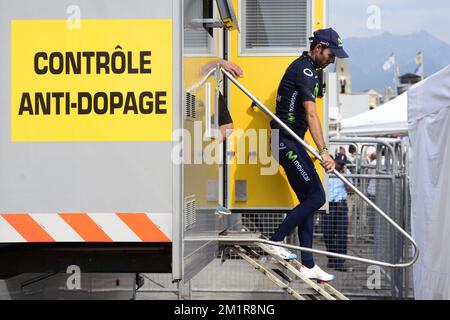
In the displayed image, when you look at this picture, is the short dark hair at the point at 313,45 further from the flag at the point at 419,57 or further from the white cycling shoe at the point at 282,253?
the flag at the point at 419,57

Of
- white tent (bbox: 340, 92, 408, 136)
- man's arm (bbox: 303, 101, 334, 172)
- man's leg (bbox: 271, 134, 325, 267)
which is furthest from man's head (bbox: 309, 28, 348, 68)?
white tent (bbox: 340, 92, 408, 136)

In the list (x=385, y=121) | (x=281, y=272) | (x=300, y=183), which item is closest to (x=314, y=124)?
(x=300, y=183)

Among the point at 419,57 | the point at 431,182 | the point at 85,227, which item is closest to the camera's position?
the point at 85,227

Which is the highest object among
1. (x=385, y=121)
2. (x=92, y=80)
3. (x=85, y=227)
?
(x=385, y=121)

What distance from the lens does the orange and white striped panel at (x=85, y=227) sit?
4.11 m

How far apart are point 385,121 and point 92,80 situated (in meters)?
11.6

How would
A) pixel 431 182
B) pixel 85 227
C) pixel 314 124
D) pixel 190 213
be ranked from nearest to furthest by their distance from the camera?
1. pixel 85 227
2. pixel 190 213
3. pixel 314 124
4. pixel 431 182

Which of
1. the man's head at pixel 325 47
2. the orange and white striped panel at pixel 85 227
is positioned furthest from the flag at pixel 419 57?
the orange and white striped panel at pixel 85 227

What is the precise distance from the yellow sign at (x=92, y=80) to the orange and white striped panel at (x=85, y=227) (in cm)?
41

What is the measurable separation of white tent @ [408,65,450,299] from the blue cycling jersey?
1182mm

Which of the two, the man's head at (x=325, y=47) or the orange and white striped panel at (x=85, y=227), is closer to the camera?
the orange and white striped panel at (x=85, y=227)

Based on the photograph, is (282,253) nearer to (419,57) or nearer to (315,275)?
(315,275)

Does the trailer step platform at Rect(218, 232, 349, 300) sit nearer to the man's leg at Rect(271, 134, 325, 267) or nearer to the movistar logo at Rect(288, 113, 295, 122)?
the man's leg at Rect(271, 134, 325, 267)

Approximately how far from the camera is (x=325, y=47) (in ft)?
20.0
